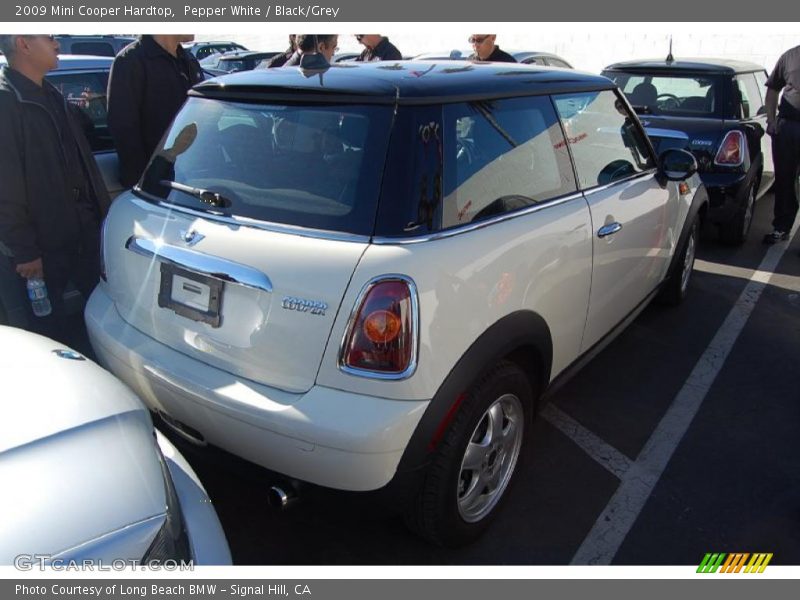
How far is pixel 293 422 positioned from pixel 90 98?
3510 millimetres

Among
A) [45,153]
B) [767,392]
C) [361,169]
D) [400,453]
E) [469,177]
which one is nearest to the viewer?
[400,453]

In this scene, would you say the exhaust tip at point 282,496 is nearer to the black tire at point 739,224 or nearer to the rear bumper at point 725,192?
the rear bumper at point 725,192

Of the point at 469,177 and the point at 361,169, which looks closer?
the point at 361,169

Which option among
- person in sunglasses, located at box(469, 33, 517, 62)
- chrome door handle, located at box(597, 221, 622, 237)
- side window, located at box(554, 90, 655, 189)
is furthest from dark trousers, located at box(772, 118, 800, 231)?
chrome door handle, located at box(597, 221, 622, 237)

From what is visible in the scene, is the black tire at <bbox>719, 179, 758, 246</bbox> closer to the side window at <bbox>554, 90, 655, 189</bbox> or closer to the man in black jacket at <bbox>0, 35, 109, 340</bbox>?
the side window at <bbox>554, 90, 655, 189</bbox>

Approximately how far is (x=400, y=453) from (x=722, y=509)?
1626 millimetres

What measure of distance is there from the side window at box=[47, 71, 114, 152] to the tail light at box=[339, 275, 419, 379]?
311 cm

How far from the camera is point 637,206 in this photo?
11.0 ft

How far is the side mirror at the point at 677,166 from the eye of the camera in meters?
3.73

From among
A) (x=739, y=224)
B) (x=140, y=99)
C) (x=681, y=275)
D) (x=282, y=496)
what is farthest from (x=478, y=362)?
(x=739, y=224)

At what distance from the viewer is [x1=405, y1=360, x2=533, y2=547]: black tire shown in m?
2.19

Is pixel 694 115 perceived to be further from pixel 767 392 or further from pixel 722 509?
pixel 722 509

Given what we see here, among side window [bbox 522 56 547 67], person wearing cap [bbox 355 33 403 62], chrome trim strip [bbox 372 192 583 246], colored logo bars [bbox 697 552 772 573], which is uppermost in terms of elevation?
side window [bbox 522 56 547 67]

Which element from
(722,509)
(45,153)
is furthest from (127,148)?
(722,509)
